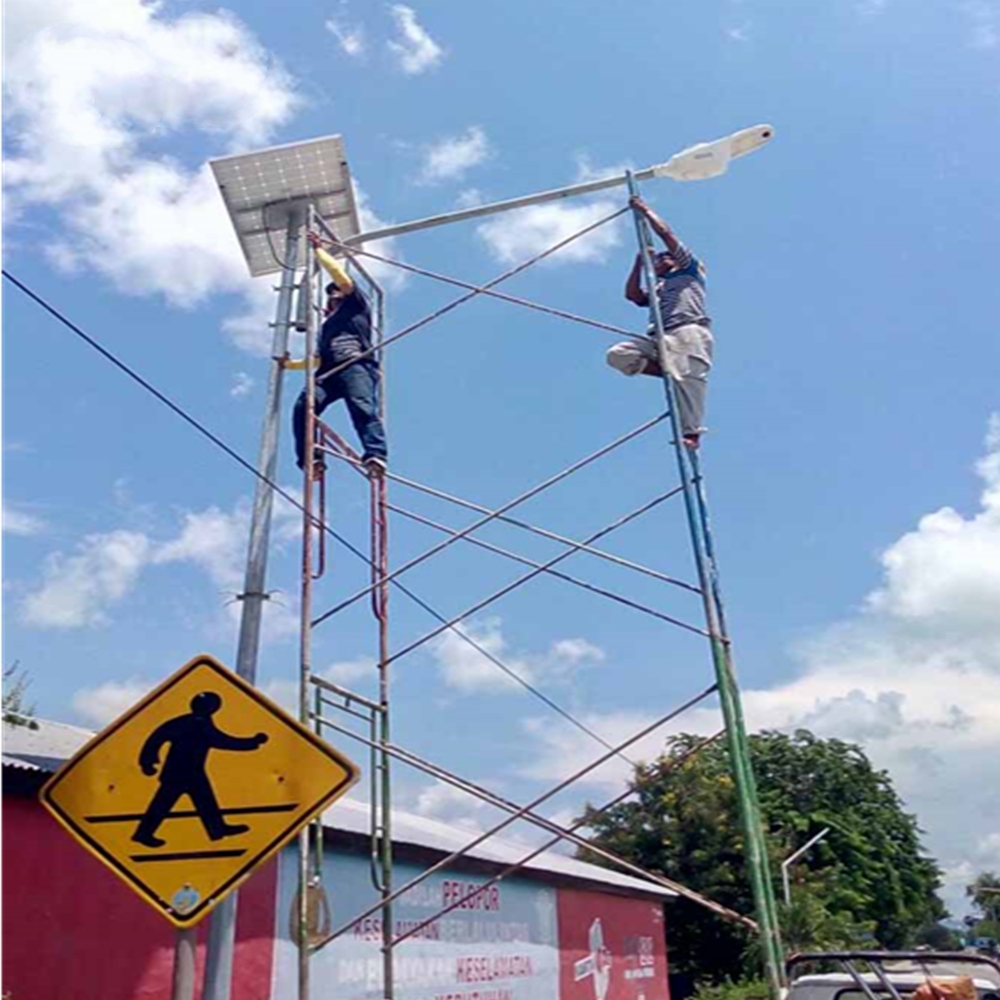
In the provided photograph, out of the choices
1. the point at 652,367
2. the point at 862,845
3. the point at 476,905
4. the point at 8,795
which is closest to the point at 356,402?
the point at 652,367

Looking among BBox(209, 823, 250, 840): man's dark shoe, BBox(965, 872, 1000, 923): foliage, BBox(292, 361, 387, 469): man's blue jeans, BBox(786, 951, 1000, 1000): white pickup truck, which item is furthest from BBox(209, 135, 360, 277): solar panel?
BBox(965, 872, 1000, 923): foliage

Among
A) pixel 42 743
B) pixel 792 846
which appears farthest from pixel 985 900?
pixel 42 743

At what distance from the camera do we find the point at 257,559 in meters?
4.59

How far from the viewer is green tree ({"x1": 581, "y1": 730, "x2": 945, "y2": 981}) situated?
2453 cm

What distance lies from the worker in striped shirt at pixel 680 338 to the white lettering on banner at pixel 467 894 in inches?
210

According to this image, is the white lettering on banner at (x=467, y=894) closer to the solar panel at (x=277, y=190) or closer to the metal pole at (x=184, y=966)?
the solar panel at (x=277, y=190)

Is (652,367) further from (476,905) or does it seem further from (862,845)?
(862,845)

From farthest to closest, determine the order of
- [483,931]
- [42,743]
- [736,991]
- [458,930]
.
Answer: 1. [736,991]
2. [483,931]
3. [458,930]
4. [42,743]

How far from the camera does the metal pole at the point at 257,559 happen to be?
3764 mm

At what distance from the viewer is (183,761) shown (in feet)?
9.37

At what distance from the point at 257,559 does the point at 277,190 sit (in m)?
2.39

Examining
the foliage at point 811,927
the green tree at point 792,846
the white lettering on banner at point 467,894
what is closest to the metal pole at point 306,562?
the white lettering on banner at point 467,894

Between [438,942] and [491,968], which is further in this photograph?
[491,968]

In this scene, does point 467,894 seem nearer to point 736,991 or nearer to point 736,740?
point 736,740
